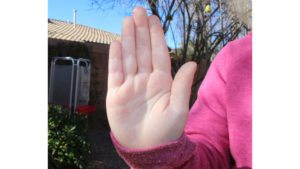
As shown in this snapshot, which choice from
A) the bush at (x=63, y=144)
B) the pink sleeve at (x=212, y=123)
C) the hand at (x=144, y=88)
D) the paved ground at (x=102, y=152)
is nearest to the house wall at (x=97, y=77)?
the paved ground at (x=102, y=152)

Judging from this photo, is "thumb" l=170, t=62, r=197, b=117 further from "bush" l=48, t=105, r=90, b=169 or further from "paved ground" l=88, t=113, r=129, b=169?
"paved ground" l=88, t=113, r=129, b=169

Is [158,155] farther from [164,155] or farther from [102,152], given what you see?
[102,152]

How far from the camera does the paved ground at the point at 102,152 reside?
516 cm

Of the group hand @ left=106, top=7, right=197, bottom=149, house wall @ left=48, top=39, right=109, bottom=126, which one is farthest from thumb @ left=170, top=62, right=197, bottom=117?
house wall @ left=48, top=39, right=109, bottom=126

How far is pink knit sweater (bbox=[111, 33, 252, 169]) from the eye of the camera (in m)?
0.79

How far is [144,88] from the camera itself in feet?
1.94

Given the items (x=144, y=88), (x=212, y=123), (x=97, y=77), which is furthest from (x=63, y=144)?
(x=97, y=77)

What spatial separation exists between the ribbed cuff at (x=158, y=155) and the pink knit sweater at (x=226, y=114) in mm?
86

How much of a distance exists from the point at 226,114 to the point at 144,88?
1.04 feet

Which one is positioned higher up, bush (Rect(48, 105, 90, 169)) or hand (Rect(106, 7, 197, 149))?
hand (Rect(106, 7, 197, 149))

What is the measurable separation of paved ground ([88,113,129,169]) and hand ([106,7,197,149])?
4233 millimetres

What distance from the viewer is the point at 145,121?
58 cm

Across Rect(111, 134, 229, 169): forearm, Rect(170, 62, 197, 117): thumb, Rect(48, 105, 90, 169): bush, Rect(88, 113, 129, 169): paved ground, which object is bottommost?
Rect(88, 113, 129, 169): paved ground
